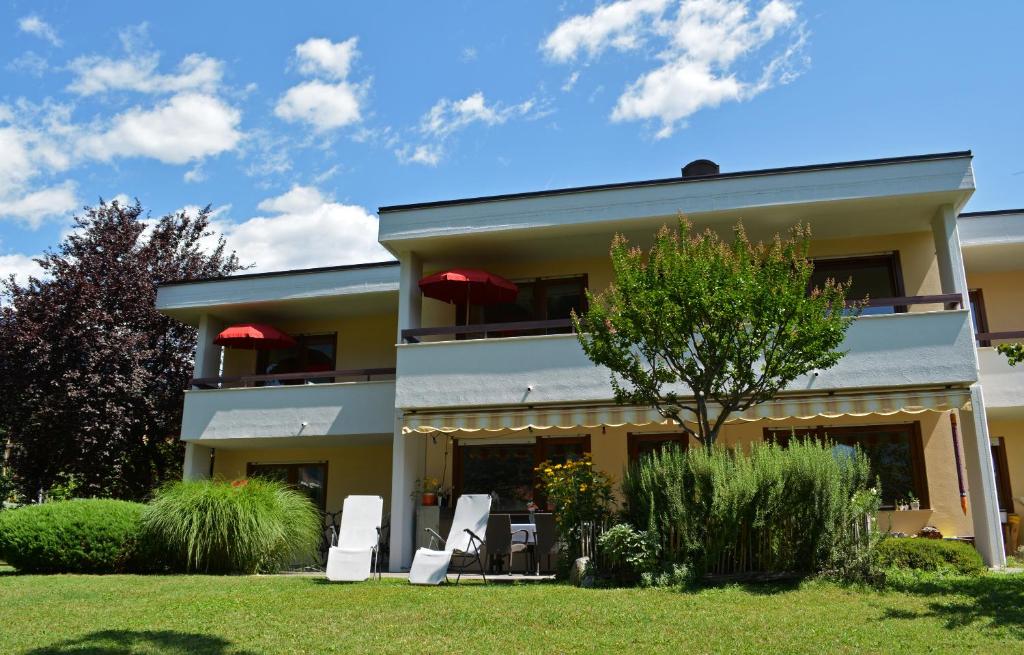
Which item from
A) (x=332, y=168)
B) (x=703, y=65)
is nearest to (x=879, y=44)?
(x=703, y=65)

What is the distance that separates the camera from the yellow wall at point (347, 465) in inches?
758

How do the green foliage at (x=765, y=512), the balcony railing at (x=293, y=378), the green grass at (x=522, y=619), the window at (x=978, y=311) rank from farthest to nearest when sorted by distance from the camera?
the balcony railing at (x=293, y=378), the window at (x=978, y=311), the green foliage at (x=765, y=512), the green grass at (x=522, y=619)

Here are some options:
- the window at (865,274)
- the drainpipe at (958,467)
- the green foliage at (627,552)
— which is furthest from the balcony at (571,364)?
the green foliage at (627,552)

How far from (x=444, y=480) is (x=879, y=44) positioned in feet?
→ 37.5

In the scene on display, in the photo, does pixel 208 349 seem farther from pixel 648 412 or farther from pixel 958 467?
pixel 958 467

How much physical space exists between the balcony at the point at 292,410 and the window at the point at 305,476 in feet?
5.21

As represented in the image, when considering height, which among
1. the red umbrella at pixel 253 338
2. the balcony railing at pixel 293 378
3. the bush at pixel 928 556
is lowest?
the bush at pixel 928 556

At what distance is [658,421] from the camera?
1423 centimetres

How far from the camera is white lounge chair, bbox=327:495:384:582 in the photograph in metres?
12.4

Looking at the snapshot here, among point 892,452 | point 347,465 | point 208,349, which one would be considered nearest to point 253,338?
point 208,349

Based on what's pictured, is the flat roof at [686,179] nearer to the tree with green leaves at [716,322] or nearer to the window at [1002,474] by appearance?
the tree with green leaves at [716,322]

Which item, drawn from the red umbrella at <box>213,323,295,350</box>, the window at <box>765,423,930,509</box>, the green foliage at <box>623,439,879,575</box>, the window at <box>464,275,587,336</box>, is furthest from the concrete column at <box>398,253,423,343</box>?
the window at <box>765,423,930,509</box>

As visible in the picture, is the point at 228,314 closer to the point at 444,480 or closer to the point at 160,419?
the point at 160,419

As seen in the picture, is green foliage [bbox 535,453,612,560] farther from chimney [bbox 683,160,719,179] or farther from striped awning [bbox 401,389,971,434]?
chimney [bbox 683,160,719,179]
